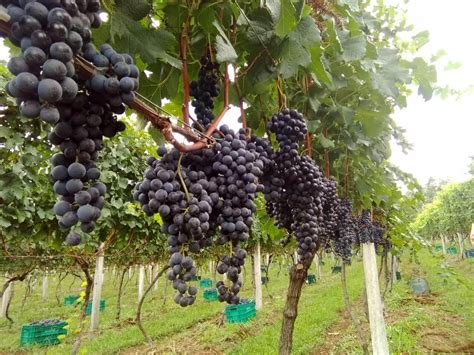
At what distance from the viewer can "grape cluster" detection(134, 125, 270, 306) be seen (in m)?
1.24

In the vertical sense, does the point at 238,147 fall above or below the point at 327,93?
below

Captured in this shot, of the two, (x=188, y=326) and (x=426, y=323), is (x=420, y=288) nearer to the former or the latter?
Answer: (x=426, y=323)

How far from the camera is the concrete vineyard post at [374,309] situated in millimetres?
5469

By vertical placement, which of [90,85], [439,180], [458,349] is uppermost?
[439,180]

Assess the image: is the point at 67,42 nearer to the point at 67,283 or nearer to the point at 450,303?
the point at 450,303

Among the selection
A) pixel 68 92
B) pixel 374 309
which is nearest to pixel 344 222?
pixel 374 309

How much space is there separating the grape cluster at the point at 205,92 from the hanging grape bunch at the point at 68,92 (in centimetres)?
61

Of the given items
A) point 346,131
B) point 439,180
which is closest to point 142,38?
point 346,131

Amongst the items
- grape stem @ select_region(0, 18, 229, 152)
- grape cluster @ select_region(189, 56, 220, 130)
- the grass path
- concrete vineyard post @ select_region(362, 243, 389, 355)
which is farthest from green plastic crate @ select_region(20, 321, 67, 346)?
grape stem @ select_region(0, 18, 229, 152)

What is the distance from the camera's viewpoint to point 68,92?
0.82 m

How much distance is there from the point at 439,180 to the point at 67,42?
95.8m

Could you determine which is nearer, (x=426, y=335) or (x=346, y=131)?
(x=346, y=131)

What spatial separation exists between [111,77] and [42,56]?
20 centimetres

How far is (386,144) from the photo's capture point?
4059 mm
